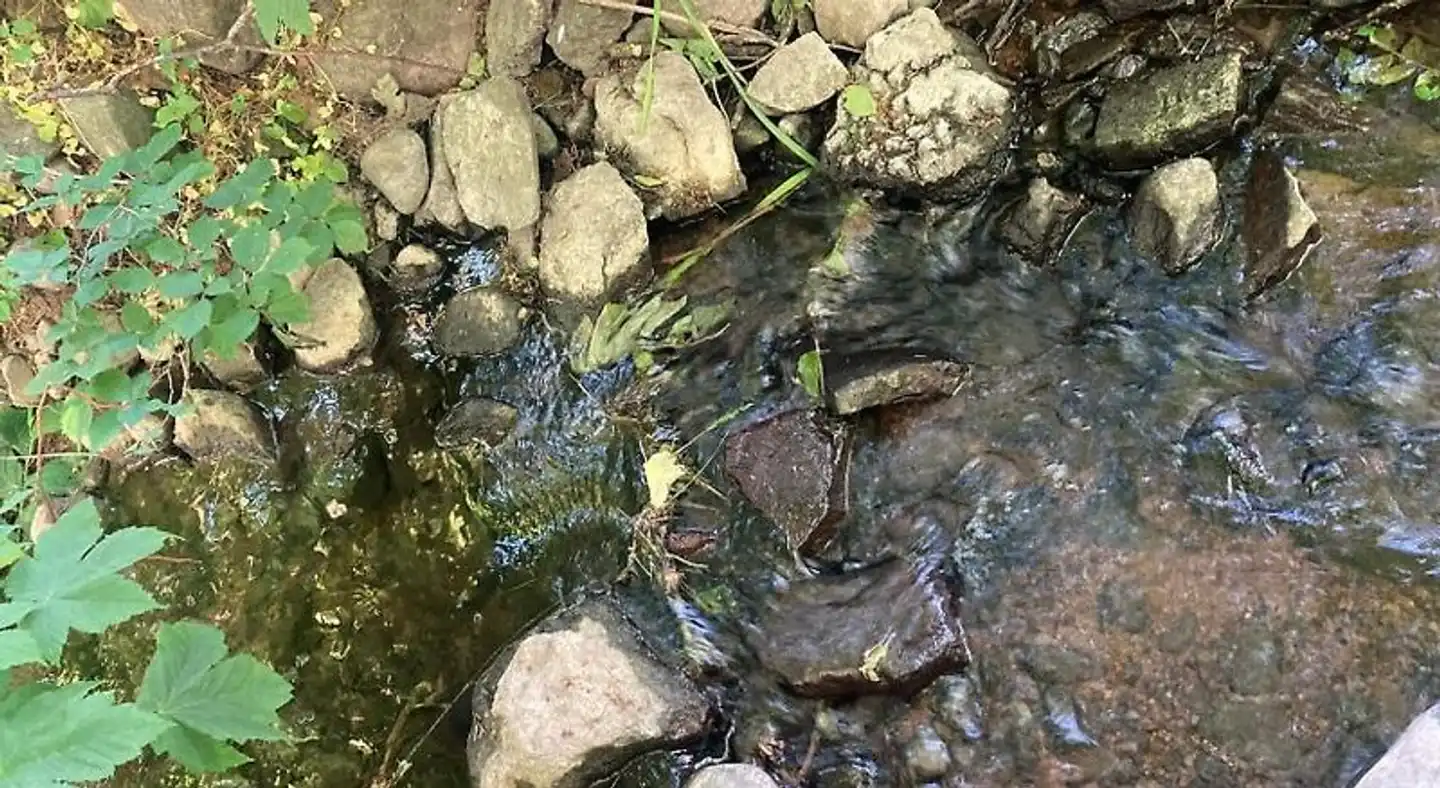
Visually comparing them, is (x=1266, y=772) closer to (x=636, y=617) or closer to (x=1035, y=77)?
(x=636, y=617)

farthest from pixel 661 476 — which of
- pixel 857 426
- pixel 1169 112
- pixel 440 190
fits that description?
pixel 1169 112

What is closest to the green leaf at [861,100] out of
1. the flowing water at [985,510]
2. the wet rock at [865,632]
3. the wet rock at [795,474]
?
the flowing water at [985,510]

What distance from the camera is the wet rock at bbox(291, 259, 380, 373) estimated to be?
3529 millimetres

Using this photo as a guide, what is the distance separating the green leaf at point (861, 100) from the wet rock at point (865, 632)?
1.36 meters

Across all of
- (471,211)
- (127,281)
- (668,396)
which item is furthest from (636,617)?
(127,281)

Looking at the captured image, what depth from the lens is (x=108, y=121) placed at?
3268 mm

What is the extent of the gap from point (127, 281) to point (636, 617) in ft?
5.40

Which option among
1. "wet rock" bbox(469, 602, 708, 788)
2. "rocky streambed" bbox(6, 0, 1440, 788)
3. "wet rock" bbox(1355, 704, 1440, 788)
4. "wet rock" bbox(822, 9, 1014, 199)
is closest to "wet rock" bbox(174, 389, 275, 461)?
"rocky streambed" bbox(6, 0, 1440, 788)

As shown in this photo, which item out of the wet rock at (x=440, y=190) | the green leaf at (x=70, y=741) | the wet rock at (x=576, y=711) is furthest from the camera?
the wet rock at (x=440, y=190)

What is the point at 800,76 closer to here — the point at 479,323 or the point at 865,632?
the point at 479,323

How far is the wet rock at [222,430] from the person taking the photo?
3.54m

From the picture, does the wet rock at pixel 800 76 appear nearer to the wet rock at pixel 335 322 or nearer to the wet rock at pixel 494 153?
the wet rock at pixel 494 153

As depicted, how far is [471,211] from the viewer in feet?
11.5

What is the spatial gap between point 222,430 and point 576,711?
164cm
